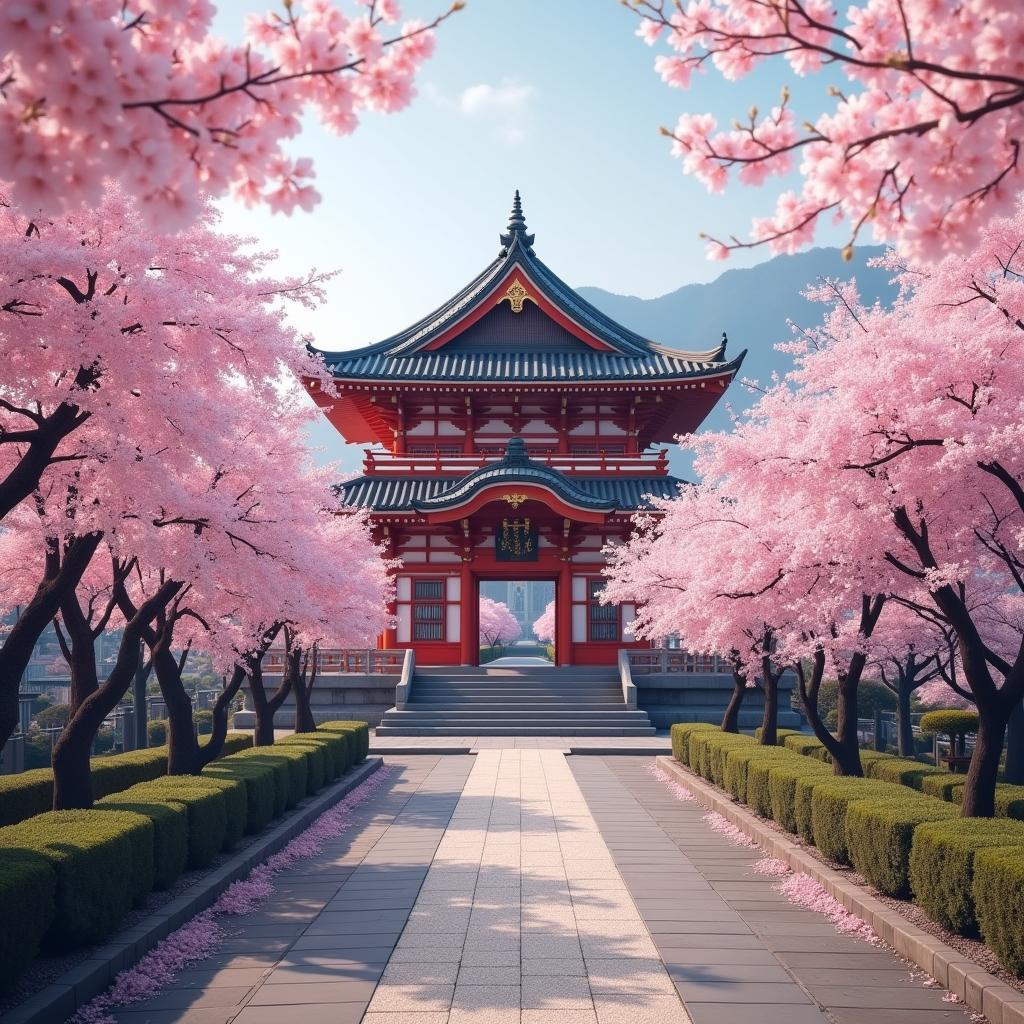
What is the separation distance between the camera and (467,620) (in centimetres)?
3189

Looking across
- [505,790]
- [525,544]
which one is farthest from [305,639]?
[525,544]

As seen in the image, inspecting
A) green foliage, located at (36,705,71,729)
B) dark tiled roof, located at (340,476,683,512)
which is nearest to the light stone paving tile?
dark tiled roof, located at (340,476,683,512)

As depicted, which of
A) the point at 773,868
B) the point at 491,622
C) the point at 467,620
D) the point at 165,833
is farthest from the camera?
the point at 491,622

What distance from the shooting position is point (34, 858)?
701 cm

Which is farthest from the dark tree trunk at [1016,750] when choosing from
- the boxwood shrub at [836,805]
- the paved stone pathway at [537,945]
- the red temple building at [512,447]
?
the red temple building at [512,447]

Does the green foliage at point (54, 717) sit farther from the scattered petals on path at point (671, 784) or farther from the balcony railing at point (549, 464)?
the scattered petals on path at point (671, 784)

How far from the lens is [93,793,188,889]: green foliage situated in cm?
898

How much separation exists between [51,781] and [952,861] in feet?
35.8

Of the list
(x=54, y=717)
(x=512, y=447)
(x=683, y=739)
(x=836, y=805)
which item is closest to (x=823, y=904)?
(x=836, y=805)

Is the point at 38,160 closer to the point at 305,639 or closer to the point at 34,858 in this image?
the point at 34,858

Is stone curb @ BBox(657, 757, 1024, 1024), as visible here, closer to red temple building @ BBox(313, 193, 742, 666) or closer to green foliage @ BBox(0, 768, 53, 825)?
green foliage @ BBox(0, 768, 53, 825)

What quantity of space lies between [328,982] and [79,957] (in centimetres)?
176

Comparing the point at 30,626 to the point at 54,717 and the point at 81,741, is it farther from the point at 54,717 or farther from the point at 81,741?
the point at 54,717

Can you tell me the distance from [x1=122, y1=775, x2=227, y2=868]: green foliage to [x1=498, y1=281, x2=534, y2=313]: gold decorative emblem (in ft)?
88.9
